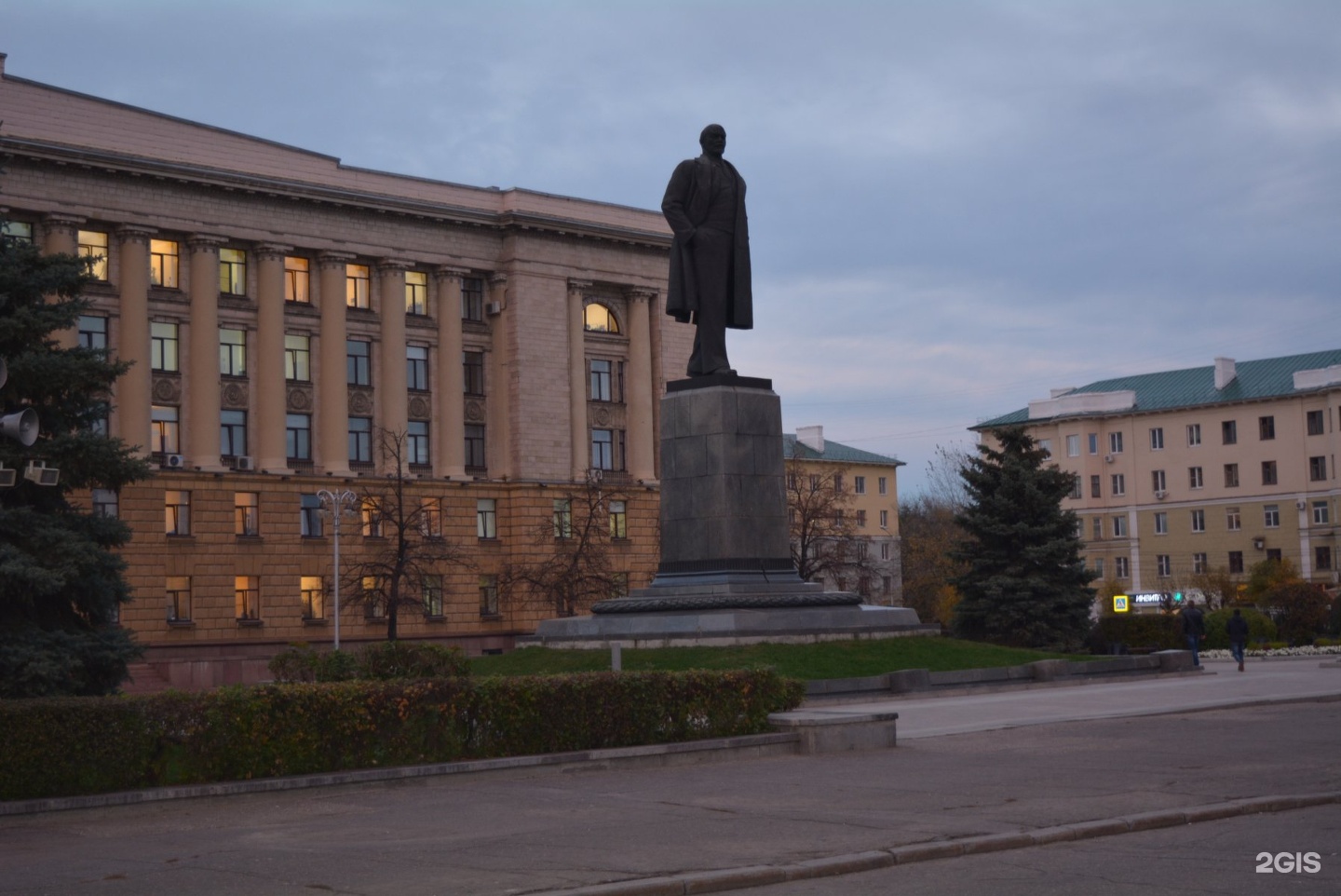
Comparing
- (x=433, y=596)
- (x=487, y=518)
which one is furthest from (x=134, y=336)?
(x=487, y=518)

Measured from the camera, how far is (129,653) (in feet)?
72.2

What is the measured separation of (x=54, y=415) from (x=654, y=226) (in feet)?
183

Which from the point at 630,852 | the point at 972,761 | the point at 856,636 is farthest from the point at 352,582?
the point at 630,852

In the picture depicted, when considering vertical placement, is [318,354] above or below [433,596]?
above

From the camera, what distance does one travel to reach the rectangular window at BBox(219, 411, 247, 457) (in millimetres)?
64688

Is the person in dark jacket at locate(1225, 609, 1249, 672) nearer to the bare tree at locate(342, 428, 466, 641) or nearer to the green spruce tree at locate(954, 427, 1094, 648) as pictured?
the green spruce tree at locate(954, 427, 1094, 648)

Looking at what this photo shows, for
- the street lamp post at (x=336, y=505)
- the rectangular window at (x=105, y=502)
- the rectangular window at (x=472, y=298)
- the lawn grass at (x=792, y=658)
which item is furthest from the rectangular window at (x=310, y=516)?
the lawn grass at (x=792, y=658)

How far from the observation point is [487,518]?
7181 cm

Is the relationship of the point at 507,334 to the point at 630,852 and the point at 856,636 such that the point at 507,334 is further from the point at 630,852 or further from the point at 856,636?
the point at 630,852

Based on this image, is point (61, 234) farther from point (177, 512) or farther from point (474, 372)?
point (474, 372)

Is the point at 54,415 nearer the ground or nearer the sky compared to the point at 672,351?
nearer the ground

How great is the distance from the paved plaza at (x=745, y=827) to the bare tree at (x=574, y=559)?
151 ft

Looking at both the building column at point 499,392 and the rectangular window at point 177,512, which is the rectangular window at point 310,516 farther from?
the building column at point 499,392

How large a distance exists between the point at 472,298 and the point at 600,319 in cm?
647
